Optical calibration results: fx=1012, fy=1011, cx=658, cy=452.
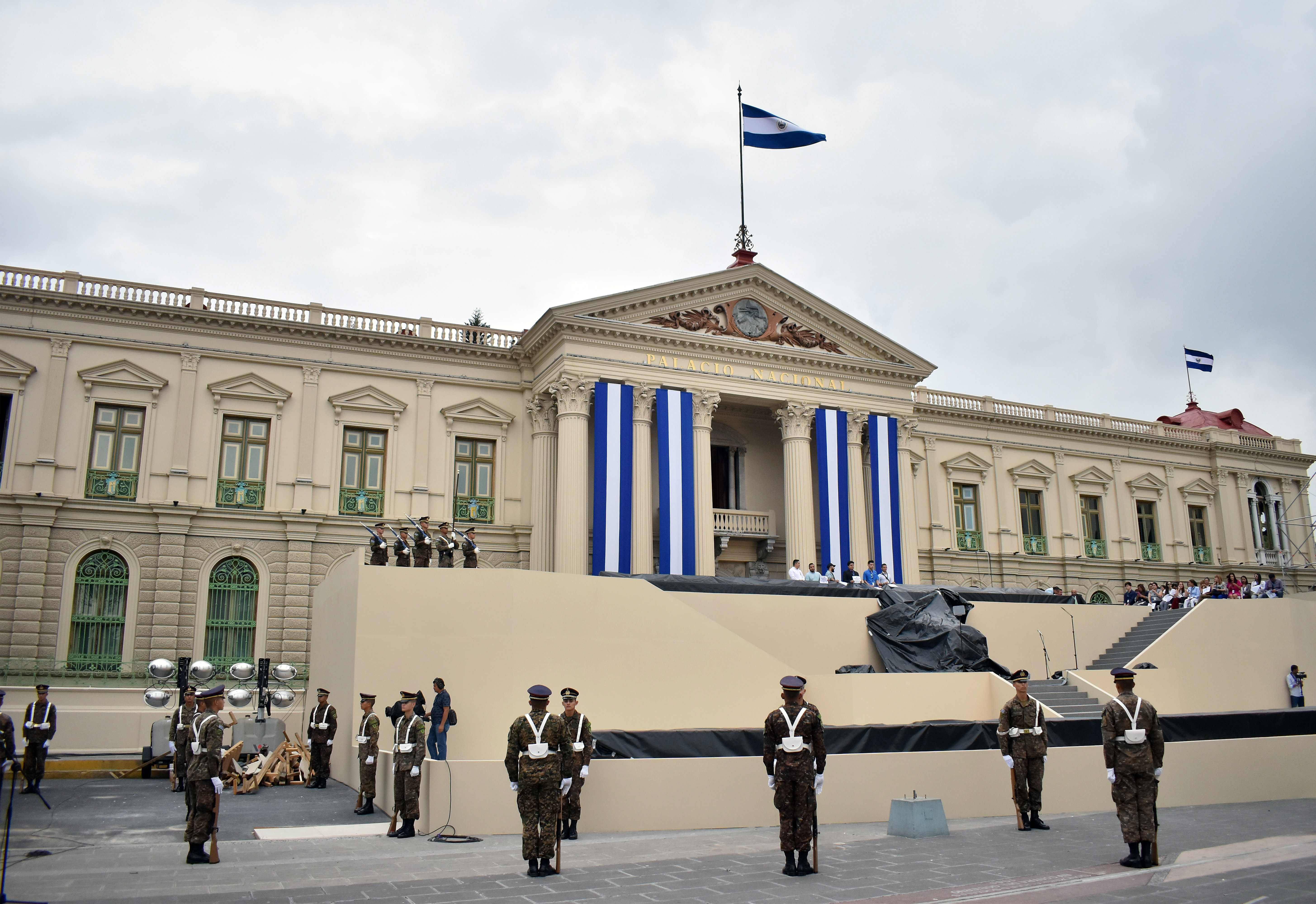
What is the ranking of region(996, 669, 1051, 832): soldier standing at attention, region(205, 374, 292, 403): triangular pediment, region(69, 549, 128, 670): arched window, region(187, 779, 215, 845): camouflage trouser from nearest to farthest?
region(187, 779, 215, 845): camouflage trouser → region(996, 669, 1051, 832): soldier standing at attention → region(69, 549, 128, 670): arched window → region(205, 374, 292, 403): triangular pediment

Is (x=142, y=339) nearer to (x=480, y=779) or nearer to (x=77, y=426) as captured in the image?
(x=77, y=426)

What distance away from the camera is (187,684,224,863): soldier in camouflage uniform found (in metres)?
10.4

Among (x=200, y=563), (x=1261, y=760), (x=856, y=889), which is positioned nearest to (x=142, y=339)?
(x=200, y=563)

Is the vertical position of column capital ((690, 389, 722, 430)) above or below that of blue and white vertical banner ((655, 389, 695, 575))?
above

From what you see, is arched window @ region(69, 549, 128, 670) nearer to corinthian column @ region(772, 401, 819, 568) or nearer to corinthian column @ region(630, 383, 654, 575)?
corinthian column @ region(630, 383, 654, 575)

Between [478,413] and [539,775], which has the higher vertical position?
[478,413]

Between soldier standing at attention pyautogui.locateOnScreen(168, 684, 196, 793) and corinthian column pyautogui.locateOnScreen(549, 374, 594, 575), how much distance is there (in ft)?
33.9

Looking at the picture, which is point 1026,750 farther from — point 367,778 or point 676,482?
point 676,482

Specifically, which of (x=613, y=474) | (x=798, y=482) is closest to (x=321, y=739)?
(x=613, y=474)

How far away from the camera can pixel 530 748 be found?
1034 centimetres

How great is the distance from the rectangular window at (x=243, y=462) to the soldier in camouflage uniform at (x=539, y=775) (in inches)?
778

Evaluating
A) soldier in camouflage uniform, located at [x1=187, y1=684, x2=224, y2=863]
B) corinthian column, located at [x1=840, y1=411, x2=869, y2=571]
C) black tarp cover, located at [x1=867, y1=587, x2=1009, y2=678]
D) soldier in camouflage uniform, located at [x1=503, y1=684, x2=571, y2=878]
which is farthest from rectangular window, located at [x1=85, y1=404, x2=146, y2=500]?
soldier in camouflage uniform, located at [x1=503, y1=684, x2=571, y2=878]

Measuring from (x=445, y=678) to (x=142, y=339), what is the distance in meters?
16.4

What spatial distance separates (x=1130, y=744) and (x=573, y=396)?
19341 mm
